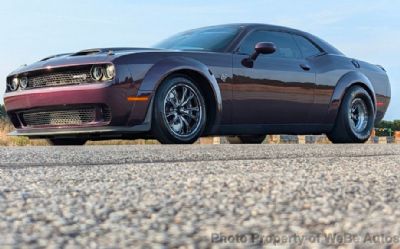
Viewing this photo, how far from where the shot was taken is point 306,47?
7.75 meters

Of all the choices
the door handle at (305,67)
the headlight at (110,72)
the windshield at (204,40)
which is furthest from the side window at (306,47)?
the headlight at (110,72)

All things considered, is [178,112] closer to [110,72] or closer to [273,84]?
[110,72]

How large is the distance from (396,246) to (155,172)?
164 centimetres

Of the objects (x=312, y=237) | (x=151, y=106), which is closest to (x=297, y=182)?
(x=312, y=237)

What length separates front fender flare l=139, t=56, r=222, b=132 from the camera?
5.79 metres

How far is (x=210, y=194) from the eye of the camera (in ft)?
6.69

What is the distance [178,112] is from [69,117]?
1.04 meters

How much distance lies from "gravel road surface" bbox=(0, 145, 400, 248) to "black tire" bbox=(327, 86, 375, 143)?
4.84m

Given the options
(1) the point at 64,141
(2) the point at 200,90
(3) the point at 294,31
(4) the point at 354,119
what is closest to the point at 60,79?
(2) the point at 200,90

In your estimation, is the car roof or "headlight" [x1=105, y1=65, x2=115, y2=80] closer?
"headlight" [x1=105, y1=65, x2=115, y2=80]

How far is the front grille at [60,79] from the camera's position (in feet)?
19.3

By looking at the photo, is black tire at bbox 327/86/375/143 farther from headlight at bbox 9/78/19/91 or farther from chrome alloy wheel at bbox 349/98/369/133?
headlight at bbox 9/78/19/91

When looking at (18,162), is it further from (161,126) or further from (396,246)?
(396,246)

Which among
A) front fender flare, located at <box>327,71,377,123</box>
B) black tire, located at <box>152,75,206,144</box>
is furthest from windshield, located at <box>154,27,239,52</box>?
front fender flare, located at <box>327,71,377,123</box>
